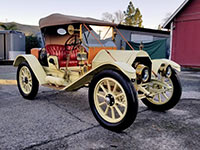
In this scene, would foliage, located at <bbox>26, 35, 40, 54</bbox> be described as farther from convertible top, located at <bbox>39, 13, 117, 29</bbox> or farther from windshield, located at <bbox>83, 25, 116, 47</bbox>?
windshield, located at <bbox>83, 25, 116, 47</bbox>

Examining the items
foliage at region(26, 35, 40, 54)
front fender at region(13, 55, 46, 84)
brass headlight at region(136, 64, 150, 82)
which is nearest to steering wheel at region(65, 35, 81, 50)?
front fender at region(13, 55, 46, 84)

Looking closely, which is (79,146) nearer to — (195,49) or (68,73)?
(68,73)

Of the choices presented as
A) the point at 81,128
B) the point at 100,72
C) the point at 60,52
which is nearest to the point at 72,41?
the point at 60,52

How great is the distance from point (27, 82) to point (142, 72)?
2772 millimetres

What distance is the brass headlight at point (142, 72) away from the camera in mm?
3450

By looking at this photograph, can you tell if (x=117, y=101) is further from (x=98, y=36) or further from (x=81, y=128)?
(x=98, y=36)

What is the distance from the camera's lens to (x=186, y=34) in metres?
13.1

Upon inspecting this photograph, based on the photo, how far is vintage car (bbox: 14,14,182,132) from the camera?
9.70ft

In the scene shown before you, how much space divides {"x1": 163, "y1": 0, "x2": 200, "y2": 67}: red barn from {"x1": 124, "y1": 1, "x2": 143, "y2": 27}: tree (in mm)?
34368

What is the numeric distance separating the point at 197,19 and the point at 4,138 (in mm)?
13029

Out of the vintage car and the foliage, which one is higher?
the foliage

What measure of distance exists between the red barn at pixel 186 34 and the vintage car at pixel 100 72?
9.75 metres

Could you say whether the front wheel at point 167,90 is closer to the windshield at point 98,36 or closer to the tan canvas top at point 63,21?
the windshield at point 98,36

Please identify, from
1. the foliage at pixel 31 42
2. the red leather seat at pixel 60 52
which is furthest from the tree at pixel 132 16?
the red leather seat at pixel 60 52
